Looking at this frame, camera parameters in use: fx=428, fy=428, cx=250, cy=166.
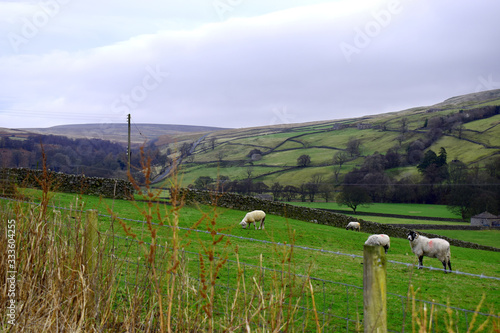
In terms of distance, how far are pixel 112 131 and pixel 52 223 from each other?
492 ft

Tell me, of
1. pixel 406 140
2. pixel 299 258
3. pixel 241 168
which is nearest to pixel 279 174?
pixel 241 168

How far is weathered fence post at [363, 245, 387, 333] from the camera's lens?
3109 millimetres

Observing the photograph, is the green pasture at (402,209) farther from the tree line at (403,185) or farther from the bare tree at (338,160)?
the bare tree at (338,160)

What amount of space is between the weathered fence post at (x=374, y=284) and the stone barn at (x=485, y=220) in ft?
177

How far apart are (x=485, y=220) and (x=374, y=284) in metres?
56.2

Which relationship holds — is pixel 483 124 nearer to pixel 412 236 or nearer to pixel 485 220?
pixel 485 220

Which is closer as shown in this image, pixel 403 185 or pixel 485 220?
→ pixel 485 220

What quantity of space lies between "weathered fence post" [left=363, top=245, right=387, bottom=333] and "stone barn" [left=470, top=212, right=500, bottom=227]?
54.0 meters

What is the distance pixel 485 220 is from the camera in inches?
2039

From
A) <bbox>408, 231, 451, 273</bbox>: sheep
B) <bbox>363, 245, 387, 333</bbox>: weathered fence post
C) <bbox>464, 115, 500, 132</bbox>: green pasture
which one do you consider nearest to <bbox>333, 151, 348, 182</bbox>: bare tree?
<bbox>464, 115, 500, 132</bbox>: green pasture

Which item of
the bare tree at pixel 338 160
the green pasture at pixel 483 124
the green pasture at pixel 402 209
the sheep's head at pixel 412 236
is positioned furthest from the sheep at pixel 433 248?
the green pasture at pixel 483 124

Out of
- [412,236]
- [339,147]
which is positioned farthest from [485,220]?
[339,147]

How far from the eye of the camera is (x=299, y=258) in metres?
11.0

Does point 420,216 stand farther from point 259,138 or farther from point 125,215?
point 259,138
